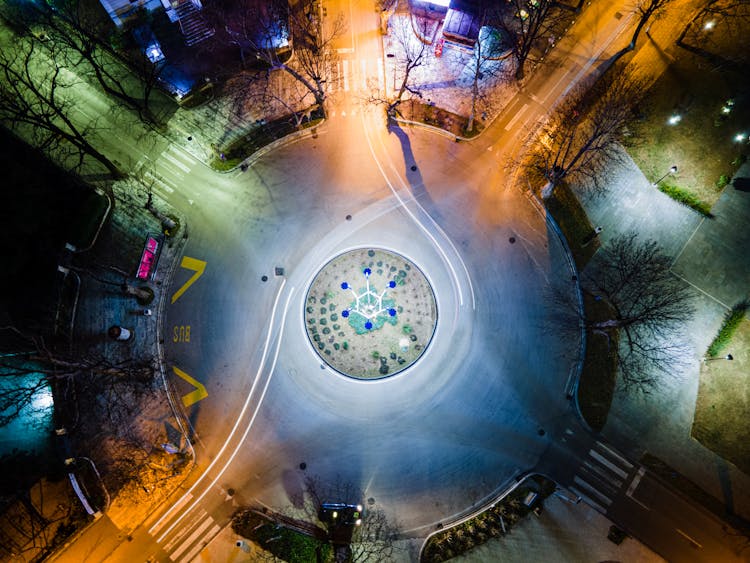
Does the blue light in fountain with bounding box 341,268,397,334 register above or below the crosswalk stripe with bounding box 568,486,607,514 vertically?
above

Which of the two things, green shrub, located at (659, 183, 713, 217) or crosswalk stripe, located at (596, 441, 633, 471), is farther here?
green shrub, located at (659, 183, 713, 217)

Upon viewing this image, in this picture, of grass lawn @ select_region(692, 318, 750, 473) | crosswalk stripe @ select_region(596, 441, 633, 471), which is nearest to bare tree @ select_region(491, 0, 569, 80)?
grass lawn @ select_region(692, 318, 750, 473)

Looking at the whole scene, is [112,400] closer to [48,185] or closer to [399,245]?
[48,185]

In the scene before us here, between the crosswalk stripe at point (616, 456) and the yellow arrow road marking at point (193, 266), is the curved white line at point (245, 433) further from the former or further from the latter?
the crosswalk stripe at point (616, 456)

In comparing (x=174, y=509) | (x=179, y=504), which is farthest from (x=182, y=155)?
Result: (x=174, y=509)

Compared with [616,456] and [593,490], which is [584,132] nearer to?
[616,456]

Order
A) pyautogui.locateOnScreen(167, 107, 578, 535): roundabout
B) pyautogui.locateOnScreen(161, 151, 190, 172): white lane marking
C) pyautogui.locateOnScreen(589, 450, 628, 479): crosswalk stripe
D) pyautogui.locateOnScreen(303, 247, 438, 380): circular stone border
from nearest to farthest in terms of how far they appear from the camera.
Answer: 1. pyautogui.locateOnScreen(589, 450, 628, 479): crosswalk stripe
2. pyautogui.locateOnScreen(167, 107, 578, 535): roundabout
3. pyautogui.locateOnScreen(303, 247, 438, 380): circular stone border
4. pyautogui.locateOnScreen(161, 151, 190, 172): white lane marking

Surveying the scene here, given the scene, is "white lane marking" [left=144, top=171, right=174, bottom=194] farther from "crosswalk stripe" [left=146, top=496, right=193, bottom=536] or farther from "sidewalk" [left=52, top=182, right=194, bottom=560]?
"crosswalk stripe" [left=146, top=496, right=193, bottom=536]

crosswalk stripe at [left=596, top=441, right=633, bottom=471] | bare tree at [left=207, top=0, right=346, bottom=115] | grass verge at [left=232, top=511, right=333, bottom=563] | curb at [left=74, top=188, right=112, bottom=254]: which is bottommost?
grass verge at [left=232, top=511, right=333, bottom=563]
